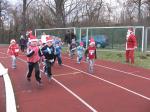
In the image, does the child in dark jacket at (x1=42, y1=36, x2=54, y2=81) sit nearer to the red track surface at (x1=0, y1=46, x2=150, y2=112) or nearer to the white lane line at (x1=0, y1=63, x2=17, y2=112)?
the red track surface at (x1=0, y1=46, x2=150, y2=112)

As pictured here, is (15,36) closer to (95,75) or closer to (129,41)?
(129,41)

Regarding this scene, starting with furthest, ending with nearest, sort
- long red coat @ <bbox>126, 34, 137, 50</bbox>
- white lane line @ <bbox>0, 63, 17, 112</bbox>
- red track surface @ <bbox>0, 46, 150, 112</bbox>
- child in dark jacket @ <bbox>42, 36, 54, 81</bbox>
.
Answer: long red coat @ <bbox>126, 34, 137, 50</bbox> < child in dark jacket @ <bbox>42, 36, 54, 81</bbox> < red track surface @ <bbox>0, 46, 150, 112</bbox> < white lane line @ <bbox>0, 63, 17, 112</bbox>

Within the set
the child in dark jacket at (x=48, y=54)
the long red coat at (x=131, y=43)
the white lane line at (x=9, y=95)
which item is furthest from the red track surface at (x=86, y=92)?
the long red coat at (x=131, y=43)

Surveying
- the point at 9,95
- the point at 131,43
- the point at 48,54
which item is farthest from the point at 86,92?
the point at 131,43

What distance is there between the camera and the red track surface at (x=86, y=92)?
949 cm

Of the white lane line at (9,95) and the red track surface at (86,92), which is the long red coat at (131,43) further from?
the white lane line at (9,95)

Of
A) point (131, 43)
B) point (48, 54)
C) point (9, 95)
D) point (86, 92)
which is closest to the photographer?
point (9, 95)

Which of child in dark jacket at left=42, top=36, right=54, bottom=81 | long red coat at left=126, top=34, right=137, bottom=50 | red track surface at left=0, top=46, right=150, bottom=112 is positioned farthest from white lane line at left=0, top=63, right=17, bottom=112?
long red coat at left=126, top=34, right=137, bottom=50

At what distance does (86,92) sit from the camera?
38.0ft

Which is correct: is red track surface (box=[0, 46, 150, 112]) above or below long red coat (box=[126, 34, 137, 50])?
below

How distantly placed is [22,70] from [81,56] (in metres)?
3.95

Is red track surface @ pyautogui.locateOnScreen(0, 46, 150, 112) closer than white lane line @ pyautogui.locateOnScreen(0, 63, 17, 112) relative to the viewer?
No

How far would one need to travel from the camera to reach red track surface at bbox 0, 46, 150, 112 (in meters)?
9.49

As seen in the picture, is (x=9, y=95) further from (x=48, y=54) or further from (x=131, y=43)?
(x=131, y=43)
